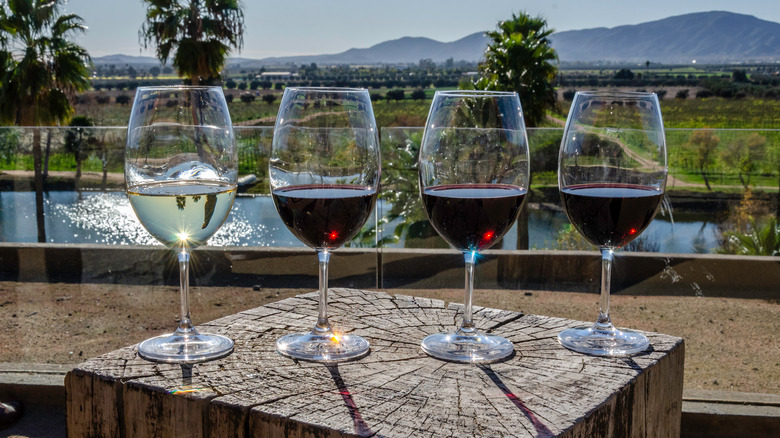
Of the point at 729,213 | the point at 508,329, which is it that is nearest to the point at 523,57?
the point at 729,213

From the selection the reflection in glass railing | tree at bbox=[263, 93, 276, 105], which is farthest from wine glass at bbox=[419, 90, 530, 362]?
tree at bbox=[263, 93, 276, 105]

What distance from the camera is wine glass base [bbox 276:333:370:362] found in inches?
59.5

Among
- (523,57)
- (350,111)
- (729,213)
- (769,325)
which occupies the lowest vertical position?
(769,325)

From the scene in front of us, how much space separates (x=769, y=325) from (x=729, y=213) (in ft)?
2.49

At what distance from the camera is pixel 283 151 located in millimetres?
1382

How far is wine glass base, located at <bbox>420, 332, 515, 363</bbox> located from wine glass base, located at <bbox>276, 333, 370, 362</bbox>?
14cm

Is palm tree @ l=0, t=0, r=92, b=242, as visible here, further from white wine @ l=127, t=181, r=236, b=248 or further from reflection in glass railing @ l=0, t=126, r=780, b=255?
white wine @ l=127, t=181, r=236, b=248

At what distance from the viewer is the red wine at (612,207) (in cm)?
149

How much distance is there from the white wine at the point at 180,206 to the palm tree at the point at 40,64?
15.6 meters

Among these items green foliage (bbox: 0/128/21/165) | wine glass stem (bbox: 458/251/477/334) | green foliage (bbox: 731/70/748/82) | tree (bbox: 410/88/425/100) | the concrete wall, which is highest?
green foliage (bbox: 731/70/748/82)

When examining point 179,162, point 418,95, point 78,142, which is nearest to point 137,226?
point 78,142

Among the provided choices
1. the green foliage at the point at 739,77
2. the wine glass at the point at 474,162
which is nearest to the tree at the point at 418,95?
the green foliage at the point at 739,77

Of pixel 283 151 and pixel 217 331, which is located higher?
pixel 283 151

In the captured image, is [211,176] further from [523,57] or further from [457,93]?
[523,57]
